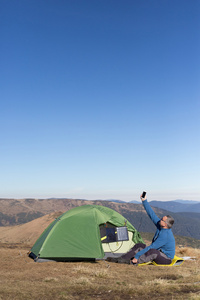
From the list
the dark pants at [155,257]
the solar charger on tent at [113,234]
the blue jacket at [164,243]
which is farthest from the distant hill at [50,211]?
the dark pants at [155,257]

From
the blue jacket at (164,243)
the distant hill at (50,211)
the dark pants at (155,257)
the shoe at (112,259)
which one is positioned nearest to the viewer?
the dark pants at (155,257)

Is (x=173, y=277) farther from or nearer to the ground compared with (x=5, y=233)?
farther from the ground

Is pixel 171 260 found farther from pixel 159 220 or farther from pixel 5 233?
pixel 5 233

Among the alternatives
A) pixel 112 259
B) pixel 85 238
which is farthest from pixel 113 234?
pixel 85 238

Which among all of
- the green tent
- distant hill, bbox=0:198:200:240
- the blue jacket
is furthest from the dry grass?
distant hill, bbox=0:198:200:240

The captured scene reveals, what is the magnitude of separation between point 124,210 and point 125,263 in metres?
166

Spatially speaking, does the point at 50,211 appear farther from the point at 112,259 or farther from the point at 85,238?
the point at 112,259

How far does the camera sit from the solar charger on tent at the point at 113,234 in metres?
13.0

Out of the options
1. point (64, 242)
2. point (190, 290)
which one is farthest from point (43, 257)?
point (190, 290)

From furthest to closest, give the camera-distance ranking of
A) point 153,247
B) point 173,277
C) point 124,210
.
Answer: point 124,210 < point 153,247 < point 173,277

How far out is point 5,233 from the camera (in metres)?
39.9

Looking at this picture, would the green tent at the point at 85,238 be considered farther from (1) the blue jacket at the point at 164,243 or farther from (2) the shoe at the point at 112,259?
(1) the blue jacket at the point at 164,243

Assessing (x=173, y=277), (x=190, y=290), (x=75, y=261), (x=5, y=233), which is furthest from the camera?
(x=5, y=233)

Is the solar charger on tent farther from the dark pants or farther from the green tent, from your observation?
the dark pants
